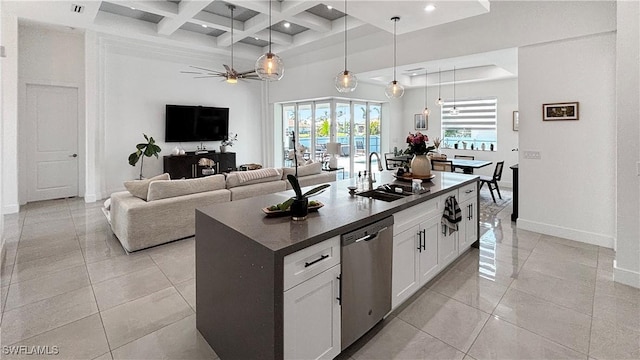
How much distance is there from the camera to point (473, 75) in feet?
27.5

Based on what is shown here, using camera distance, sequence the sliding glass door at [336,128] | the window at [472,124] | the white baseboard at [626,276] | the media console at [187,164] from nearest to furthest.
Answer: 1. the white baseboard at [626,276]
2. the media console at [187,164]
3. the sliding glass door at [336,128]
4. the window at [472,124]

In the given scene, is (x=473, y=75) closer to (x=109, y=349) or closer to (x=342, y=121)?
(x=342, y=121)

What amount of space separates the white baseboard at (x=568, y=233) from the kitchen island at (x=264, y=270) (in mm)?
3298

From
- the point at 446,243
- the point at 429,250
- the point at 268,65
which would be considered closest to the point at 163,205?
the point at 268,65

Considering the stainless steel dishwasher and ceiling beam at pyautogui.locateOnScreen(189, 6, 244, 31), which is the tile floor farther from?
ceiling beam at pyautogui.locateOnScreen(189, 6, 244, 31)

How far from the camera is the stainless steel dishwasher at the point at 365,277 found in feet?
6.34

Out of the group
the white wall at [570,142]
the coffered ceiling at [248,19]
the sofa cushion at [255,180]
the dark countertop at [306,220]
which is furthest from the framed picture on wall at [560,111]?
the sofa cushion at [255,180]

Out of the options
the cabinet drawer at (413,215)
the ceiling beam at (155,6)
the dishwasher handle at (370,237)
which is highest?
the ceiling beam at (155,6)

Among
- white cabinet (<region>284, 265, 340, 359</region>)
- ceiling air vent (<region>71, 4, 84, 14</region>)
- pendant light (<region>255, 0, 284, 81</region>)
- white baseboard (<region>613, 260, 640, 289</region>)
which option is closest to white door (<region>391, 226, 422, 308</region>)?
white cabinet (<region>284, 265, 340, 359</region>)

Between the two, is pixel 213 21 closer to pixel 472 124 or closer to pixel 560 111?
pixel 560 111

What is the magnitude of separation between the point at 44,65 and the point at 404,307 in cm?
785

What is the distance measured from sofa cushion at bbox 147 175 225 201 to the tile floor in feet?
2.12

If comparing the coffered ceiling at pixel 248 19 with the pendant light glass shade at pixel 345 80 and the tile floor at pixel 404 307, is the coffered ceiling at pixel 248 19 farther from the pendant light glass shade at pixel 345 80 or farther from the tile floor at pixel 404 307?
the tile floor at pixel 404 307

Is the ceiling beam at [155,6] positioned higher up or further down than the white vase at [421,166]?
higher up
